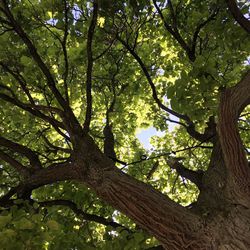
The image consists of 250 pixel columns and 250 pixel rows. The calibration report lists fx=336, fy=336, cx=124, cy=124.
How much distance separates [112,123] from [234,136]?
4917mm

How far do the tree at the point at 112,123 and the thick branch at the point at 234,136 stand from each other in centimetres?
1

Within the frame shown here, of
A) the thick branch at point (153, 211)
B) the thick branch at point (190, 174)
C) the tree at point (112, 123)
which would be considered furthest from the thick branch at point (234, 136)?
the thick branch at point (190, 174)

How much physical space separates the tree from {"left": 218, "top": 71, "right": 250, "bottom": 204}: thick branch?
0.01 meters

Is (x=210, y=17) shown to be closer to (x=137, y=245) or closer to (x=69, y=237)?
(x=137, y=245)

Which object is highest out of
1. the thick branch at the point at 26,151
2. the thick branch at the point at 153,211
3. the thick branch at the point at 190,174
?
the thick branch at the point at 26,151

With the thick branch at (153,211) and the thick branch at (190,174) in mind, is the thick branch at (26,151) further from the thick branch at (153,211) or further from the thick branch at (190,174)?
the thick branch at (190,174)

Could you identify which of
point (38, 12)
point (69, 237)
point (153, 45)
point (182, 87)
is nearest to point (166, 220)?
point (182, 87)

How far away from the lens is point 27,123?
7.47 metres

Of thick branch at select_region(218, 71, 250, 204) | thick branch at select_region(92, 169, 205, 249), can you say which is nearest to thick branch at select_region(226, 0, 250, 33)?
thick branch at select_region(218, 71, 250, 204)

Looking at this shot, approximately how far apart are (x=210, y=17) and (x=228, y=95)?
2.32m

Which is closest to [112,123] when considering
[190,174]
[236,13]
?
[190,174]

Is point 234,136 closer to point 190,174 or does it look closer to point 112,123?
point 190,174

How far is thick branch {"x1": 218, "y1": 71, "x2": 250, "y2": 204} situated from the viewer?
4020 mm

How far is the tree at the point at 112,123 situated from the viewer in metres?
3.88
